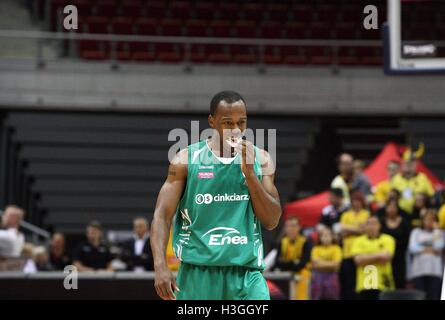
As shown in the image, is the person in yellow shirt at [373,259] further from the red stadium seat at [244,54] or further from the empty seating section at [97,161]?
the red stadium seat at [244,54]

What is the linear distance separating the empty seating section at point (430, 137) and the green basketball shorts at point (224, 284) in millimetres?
13596

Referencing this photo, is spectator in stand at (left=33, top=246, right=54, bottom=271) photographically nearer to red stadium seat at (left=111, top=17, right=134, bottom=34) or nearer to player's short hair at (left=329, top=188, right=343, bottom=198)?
player's short hair at (left=329, top=188, right=343, bottom=198)

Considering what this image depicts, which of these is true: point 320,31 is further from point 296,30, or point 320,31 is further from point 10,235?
point 10,235

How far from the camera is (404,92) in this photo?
56.6 feet

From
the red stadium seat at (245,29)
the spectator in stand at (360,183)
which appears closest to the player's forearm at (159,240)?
the spectator in stand at (360,183)

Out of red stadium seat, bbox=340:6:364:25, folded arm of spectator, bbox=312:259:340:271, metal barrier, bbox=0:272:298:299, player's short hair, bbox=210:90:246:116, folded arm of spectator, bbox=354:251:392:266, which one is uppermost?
red stadium seat, bbox=340:6:364:25

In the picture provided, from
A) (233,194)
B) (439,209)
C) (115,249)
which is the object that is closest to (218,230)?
(233,194)

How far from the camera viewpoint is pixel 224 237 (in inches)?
176

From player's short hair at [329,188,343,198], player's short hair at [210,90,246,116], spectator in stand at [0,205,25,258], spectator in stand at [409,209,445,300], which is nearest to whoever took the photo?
player's short hair at [210,90,246,116]

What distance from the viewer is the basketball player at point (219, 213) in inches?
174

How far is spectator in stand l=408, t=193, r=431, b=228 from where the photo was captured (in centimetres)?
1089

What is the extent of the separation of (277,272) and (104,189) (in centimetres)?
758

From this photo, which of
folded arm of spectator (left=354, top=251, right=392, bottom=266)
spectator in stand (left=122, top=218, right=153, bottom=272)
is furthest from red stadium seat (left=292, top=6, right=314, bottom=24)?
folded arm of spectator (left=354, top=251, right=392, bottom=266)
